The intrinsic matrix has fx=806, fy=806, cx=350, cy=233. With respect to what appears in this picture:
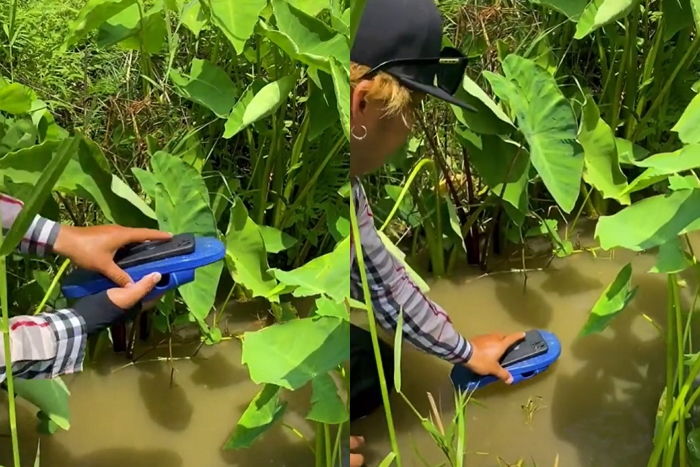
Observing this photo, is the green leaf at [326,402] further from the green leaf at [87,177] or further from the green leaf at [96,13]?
the green leaf at [96,13]

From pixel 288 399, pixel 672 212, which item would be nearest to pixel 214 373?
pixel 288 399

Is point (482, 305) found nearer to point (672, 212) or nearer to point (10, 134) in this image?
point (672, 212)

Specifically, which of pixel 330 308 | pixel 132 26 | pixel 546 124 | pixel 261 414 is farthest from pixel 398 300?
pixel 132 26

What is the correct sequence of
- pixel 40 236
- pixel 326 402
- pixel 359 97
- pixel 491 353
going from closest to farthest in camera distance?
pixel 359 97 → pixel 326 402 → pixel 40 236 → pixel 491 353

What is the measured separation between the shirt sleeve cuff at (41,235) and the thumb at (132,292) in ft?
0.27

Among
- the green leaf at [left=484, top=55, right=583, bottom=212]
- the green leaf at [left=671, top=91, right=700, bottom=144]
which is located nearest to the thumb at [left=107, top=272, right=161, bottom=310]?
the green leaf at [left=484, top=55, right=583, bottom=212]

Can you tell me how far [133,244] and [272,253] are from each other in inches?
9.2

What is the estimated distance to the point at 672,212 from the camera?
2.33 feet

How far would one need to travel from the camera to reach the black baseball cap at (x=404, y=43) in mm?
614

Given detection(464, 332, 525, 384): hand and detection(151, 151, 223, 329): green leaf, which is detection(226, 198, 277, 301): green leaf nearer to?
detection(151, 151, 223, 329): green leaf

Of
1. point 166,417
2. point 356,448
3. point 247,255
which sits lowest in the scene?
point 166,417

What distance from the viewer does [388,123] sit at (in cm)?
67

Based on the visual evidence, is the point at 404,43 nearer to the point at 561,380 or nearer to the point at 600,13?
the point at 600,13

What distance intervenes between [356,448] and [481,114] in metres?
0.41
